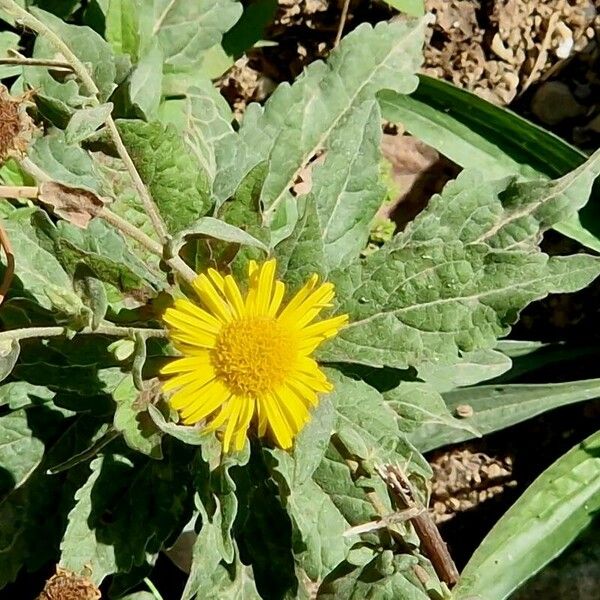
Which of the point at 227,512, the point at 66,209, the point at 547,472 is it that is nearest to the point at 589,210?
the point at 547,472

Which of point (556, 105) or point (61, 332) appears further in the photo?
point (556, 105)

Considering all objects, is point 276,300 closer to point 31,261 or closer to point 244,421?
point 244,421

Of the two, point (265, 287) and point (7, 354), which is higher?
point (265, 287)

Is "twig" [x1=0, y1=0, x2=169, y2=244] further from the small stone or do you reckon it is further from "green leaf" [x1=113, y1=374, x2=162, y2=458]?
the small stone

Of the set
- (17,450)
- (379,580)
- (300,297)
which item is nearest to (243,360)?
(300,297)

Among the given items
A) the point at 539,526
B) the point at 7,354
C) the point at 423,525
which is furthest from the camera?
the point at 539,526

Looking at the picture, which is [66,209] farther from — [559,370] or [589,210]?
[559,370]

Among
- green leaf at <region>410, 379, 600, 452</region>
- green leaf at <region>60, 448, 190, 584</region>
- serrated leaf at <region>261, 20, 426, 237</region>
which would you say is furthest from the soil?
green leaf at <region>60, 448, 190, 584</region>
